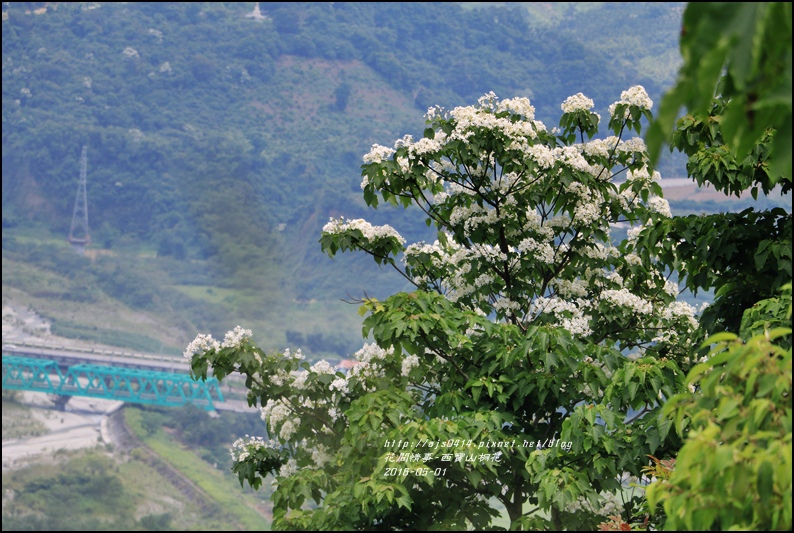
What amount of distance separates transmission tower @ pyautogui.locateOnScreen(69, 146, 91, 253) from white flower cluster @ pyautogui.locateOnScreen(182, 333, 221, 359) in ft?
→ 288

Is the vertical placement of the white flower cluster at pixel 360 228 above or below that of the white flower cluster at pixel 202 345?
above

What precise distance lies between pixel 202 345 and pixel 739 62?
5.80 meters

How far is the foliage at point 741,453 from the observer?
9.41 ft

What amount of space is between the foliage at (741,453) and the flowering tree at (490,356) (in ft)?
8.00

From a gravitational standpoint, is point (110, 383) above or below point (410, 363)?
below

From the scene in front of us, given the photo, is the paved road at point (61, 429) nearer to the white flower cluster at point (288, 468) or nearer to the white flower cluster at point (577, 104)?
the white flower cluster at point (288, 468)

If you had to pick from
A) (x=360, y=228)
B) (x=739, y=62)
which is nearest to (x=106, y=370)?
(x=360, y=228)

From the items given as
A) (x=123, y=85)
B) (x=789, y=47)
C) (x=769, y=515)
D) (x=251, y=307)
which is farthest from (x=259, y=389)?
(x=123, y=85)

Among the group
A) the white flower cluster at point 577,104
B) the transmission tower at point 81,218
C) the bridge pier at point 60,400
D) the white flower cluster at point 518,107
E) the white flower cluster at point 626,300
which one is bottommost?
the bridge pier at point 60,400

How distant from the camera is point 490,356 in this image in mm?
6918

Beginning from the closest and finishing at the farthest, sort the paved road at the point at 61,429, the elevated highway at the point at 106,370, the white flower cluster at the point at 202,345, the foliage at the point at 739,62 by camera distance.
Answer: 1. the foliage at the point at 739,62
2. the white flower cluster at the point at 202,345
3. the elevated highway at the point at 106,370
4. the paved road at the point at 61,429

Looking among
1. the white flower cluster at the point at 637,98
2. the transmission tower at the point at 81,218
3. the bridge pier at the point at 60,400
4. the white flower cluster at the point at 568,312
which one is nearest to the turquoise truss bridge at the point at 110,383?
the bridge pier at the point at 60,400

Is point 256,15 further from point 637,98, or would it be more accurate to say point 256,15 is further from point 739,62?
point 739,62

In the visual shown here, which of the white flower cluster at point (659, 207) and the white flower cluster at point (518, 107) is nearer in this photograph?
the white flower cluster at point (518, 107)
